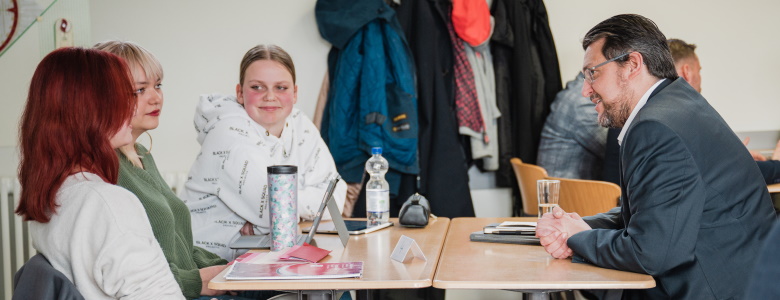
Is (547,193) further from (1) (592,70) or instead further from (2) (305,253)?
(2) (305,253)

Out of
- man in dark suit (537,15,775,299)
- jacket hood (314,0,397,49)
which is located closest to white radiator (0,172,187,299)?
jacket hood (314,0,397,49)

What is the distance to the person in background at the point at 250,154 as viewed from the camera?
2611mm

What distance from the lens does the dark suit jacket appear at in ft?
5.93

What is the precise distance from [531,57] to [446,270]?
2.81 m

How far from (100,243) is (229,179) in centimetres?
109

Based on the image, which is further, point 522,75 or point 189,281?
point 522,75

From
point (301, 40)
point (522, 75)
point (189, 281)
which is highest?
point (301, 40)

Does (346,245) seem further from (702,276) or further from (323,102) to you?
(323,102)

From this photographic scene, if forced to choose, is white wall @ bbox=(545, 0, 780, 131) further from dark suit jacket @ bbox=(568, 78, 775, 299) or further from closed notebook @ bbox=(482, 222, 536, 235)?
dark suit jacket @ bbox=(568, 78, 775, 299)

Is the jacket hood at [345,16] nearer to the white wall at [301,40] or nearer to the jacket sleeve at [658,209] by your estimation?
the white wall at [301,40]

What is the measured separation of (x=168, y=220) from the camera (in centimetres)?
202

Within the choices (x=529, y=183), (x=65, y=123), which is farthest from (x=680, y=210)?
(x=529, y=183)

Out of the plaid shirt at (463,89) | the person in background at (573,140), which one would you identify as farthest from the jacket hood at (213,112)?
the person in background at (573,140)

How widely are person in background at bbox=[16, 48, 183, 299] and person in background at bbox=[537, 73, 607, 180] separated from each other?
8.86 feet
